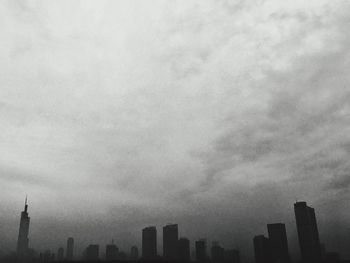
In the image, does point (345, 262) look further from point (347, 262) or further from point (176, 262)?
point (176, 262)

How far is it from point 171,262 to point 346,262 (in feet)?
183

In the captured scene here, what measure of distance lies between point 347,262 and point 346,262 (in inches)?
25.4

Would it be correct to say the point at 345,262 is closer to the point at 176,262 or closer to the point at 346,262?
the point at 346,262

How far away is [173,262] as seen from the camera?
105875 mm

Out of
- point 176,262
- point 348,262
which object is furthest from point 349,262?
point 176,262

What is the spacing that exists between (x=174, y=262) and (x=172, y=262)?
0.61 meters

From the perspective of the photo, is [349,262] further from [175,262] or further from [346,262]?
[175,262]

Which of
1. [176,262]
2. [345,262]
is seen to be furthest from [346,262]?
[176,262]

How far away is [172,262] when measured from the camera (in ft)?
347

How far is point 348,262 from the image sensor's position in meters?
111

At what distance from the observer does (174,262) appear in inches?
4163

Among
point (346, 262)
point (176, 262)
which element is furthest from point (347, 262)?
point (176, 262)

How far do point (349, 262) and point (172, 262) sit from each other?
57507 millimetres

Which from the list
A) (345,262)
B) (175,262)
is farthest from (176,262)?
(345,262)
